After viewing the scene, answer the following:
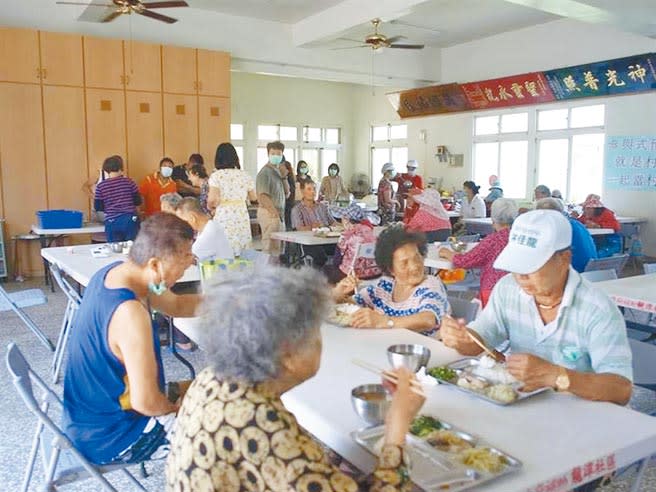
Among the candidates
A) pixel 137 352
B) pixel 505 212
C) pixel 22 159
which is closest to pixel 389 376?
pixel 137 352

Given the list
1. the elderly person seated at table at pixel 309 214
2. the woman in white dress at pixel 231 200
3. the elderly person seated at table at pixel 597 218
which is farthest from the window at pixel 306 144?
the woman in white dress at pixel 231 200

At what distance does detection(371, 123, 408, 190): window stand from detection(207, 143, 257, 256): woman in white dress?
310 inches

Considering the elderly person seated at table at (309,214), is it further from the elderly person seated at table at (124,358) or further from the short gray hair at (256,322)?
the short gray hair at (256,322)

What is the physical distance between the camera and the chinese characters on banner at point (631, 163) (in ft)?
26.9

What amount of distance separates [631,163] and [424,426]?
8326 mm

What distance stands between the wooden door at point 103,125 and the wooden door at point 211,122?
3.44ft

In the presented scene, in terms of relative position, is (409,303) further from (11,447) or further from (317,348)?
(11,447)

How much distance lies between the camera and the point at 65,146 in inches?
284

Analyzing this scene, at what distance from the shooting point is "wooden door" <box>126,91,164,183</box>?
25.0 ft

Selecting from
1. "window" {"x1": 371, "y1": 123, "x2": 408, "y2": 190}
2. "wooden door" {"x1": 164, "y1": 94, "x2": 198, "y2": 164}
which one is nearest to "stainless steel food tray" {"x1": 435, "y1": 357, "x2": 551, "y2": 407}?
"wooden door" {"x1": 164, "y1": 94, "x2": 198, "y2": 164}

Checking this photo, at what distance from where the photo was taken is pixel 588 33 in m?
8.74

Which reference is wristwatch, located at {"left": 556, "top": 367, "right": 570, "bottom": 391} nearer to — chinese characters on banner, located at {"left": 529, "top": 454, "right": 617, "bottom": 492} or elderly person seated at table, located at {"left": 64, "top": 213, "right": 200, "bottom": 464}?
chinese characters on banner, located at {"left": 529, "top": 454, "right": 617, "bottom": 492}

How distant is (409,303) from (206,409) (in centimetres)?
144

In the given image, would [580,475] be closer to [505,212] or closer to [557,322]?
[557,322]
